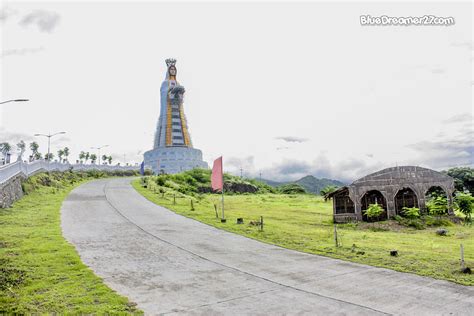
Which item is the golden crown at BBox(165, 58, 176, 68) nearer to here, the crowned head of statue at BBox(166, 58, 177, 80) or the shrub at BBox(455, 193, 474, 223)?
the crowned head of statue at BBox(166, 58, 177, 80)

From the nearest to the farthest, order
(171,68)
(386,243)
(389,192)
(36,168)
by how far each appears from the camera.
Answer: (386,243), (389,192), (36,168), (171,68)

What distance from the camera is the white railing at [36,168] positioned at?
1087 inches

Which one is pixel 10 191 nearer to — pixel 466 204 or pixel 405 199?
pixel 405 199

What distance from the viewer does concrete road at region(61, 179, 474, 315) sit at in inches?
352

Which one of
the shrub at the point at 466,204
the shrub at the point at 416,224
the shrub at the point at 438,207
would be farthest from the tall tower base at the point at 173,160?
the shrub at the point at 416,224

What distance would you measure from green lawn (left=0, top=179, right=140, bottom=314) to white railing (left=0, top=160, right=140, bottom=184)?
9751 mm

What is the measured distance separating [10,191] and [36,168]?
1835 centimetres

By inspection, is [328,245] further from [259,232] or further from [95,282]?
[95,282]

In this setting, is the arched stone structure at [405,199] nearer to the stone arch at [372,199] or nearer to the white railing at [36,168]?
the stone arch at [372,199]

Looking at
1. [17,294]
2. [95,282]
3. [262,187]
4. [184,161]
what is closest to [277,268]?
[95,282]

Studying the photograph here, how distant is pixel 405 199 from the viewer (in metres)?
28.3

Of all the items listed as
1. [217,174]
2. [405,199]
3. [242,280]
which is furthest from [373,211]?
[242,280]

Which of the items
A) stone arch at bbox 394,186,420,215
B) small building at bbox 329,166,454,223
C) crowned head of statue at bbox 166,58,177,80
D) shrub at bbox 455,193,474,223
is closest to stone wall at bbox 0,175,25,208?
small building at bbox 329,166,454,223

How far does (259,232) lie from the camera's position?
20281mm
